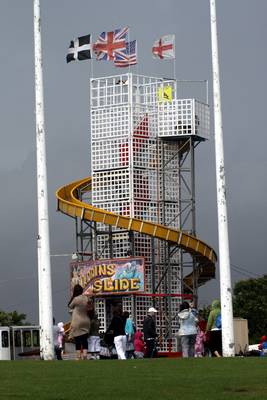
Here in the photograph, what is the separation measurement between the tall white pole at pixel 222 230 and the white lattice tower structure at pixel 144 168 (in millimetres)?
27051

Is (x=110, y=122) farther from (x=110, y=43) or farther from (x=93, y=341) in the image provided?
(x=93, y=341)

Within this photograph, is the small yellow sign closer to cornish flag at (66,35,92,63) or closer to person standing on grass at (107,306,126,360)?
cornish flag at (66,35,92,63)

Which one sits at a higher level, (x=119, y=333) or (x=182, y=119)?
(x=182, y=119)

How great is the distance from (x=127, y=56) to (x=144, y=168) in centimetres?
833

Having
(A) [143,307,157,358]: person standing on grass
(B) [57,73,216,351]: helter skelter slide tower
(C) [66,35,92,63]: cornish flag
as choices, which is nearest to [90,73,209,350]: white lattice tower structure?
(B) [57,73,216,351]: helter skelter slide tower

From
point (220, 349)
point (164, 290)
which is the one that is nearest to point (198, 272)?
point (164, 290)

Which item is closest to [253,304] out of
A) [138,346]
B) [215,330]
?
[138,346]

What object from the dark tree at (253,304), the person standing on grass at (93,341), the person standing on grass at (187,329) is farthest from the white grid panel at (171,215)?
the dark tree at (253,304)

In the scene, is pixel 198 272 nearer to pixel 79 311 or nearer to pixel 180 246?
pixel 180 246

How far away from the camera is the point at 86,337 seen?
94.9 feet

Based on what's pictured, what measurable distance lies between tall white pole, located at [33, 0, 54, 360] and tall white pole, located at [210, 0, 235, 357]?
4.95 metres

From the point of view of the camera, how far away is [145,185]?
205ft

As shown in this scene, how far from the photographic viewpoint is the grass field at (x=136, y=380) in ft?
56.1

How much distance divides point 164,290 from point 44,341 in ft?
103
